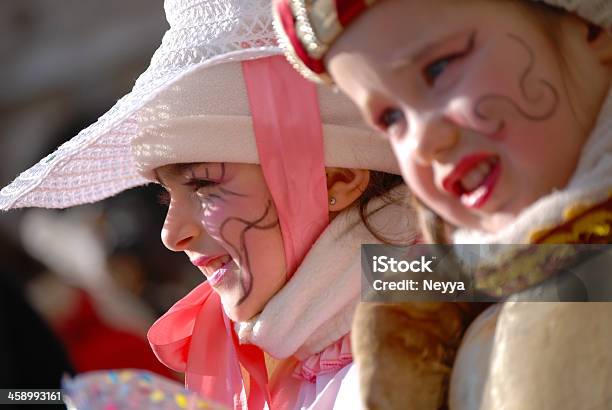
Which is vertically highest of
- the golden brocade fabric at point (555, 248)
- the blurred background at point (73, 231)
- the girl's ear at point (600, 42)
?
the girl's ear at point (600, 42)

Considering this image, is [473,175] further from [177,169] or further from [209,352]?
[209,352]

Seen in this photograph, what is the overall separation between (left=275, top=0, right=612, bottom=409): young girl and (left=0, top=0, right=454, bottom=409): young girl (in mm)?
580

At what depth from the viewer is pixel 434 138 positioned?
124 cm

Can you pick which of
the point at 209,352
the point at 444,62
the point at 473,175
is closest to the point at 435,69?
the point at 444,62

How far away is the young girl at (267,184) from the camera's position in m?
1.91

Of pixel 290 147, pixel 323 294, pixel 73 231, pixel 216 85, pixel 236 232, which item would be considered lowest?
pixel 73 231

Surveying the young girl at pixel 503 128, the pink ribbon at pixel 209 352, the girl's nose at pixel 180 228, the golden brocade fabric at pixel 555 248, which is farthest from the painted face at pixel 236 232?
the golden brocade fabric at pixel 555 248

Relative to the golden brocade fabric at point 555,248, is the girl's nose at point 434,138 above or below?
above

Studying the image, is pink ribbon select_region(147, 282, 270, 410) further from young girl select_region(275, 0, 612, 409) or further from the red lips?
young girl select_region(275, 0, 612, 409)

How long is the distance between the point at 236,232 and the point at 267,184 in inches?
3.6

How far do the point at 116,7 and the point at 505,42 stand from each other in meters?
4.49

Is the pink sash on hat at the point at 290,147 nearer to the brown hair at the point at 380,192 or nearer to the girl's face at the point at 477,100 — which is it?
the brown hair at the point at 380,192

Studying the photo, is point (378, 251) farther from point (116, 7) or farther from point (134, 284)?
point (116, 7)

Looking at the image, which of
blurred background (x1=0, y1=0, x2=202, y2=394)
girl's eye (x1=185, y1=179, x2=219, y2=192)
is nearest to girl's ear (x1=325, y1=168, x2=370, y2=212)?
girl's eye (x1=185, y1=179, x2=219, y2=192)
